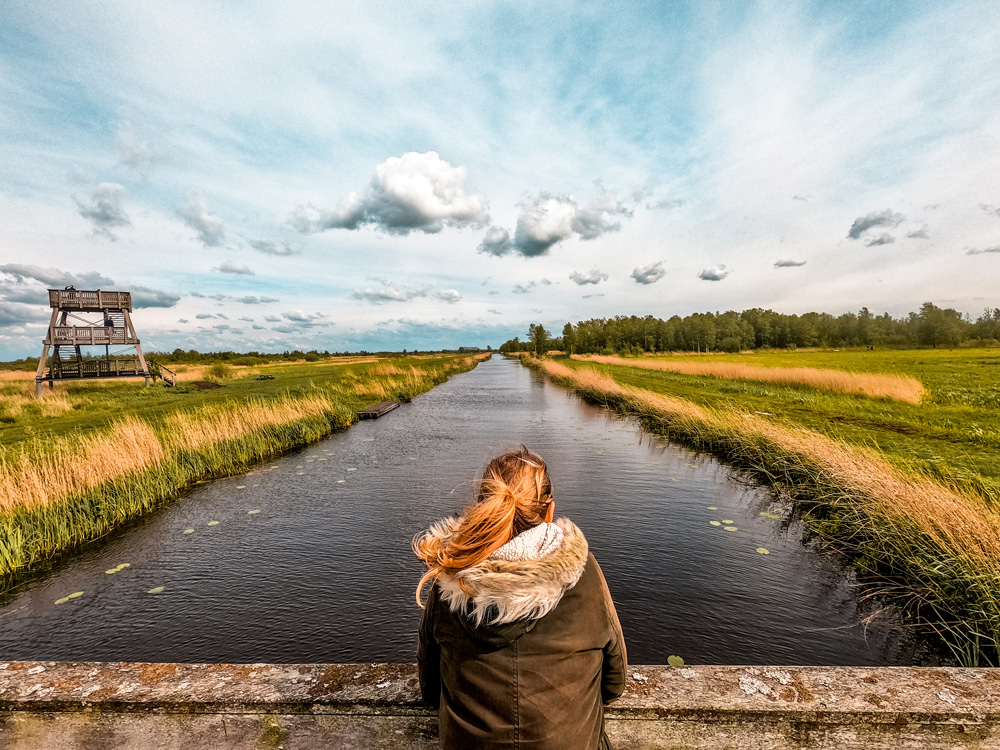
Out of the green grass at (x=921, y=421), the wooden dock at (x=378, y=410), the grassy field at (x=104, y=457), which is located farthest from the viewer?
the wooden dock at (x=378, y=410)

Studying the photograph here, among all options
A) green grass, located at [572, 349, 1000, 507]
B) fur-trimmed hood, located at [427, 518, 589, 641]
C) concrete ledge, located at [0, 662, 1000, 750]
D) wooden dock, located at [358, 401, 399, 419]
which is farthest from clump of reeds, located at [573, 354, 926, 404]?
fur-trimmed hood, located at [427, 518, 589, 641]

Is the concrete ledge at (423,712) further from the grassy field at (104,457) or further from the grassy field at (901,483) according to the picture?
the grassy field at (104,457)

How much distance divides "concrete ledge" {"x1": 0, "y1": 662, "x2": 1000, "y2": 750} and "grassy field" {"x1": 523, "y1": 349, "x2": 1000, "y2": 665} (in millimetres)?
3210

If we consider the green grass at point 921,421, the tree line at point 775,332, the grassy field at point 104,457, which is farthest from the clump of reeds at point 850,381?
the tree line at point 775,332

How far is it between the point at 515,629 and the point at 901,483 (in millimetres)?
7967

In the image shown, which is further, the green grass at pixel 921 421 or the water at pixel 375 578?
the green grass at pixel 921 421

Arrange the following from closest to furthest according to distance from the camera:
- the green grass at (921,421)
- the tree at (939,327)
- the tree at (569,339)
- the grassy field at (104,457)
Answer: the grassy field at (104,457) → the green grass at (921,421) → the tree at (939,327) → the tree at (569,339)

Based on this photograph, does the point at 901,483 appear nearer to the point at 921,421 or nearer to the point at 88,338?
the point at 921,421

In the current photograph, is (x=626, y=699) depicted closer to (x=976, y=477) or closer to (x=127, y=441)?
(x=976, y=477)

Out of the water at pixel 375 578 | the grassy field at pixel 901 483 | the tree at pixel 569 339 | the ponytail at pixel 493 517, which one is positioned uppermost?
the tree at pixel 569 339

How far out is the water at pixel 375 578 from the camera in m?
5.37

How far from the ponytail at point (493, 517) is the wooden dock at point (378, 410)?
862 inches

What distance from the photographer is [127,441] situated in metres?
11.3

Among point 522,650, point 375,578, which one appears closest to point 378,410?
point 375,578
